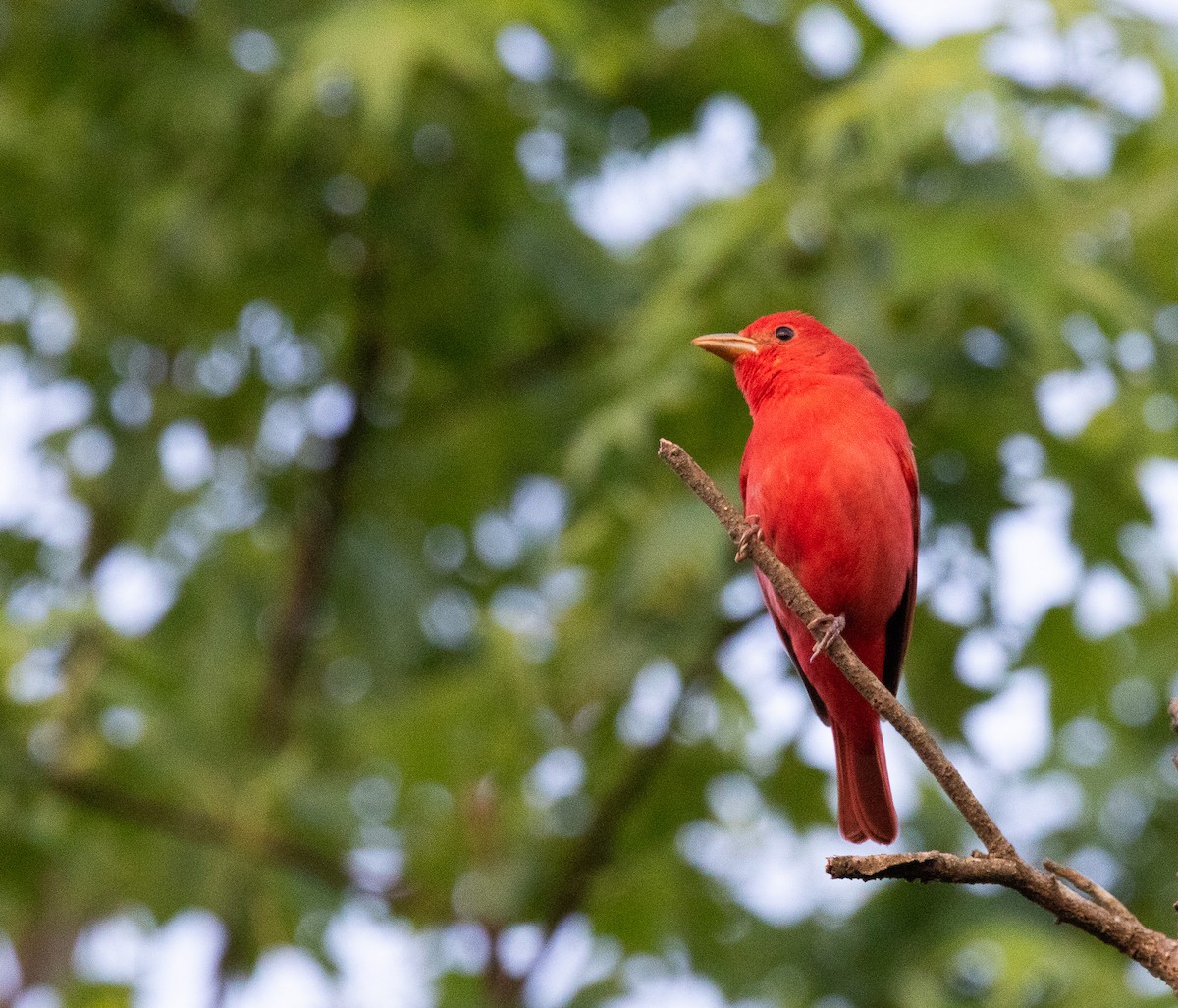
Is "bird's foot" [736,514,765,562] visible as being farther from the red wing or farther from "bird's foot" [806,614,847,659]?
the red wing

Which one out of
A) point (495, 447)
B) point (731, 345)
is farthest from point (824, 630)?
point (495, 447)

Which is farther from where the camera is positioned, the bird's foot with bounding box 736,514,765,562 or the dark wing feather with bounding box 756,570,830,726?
the dark wing feather with bounding box 756,570,830,726

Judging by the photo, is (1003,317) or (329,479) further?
(329,479)

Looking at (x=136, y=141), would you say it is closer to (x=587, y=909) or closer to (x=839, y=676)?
(x=587, y=909)

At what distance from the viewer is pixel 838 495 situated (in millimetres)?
3252

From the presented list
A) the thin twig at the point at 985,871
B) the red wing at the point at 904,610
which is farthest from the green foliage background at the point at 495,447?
the thin twig at the point at 985,871

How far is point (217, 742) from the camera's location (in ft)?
18.4

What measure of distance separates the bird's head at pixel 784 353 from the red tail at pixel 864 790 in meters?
0.76

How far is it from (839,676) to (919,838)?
2352 mm

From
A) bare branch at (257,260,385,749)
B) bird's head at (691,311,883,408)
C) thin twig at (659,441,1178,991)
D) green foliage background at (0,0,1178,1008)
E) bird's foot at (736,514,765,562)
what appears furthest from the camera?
bare branch at (257,260,385,749)

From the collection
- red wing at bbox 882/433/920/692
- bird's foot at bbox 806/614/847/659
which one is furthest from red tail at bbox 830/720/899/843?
bird's foot at bbox 806/614/847/659

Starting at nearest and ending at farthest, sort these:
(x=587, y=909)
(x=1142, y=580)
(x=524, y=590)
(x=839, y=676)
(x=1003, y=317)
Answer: (x=839, y=676), (x=1003, y=317), (x=1142, y=580), (x=587, y=909), (x=524, y=590)

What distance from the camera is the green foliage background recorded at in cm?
464

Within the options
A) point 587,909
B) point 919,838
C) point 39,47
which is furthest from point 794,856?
point 39,47
